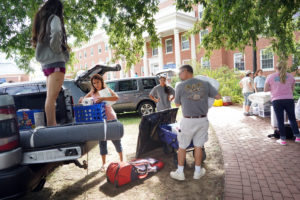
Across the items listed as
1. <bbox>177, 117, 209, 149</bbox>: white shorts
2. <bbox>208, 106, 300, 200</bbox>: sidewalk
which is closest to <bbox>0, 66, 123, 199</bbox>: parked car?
<bbox>177, 117, 209, 149</bbox>: white shorts

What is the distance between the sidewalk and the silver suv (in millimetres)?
4416

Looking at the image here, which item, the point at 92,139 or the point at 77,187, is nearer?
the point at 92,139

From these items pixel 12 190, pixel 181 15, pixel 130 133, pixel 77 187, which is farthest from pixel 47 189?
pixel 181 15

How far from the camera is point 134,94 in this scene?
10.5 m

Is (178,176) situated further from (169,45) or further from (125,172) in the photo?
(169,45)

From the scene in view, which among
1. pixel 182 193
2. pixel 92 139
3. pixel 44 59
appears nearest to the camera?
pixel 92 139

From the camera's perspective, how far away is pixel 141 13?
219 inches

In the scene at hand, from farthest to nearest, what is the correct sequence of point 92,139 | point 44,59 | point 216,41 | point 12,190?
point 216,41, point 44,59, point 92,139, point 12,190

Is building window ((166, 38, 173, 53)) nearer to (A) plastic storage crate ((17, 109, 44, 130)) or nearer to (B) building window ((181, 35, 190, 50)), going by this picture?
(B) building window ((181, 35, 190, 50))

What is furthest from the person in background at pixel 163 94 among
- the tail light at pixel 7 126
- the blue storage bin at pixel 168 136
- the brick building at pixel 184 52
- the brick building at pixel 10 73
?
the brick building at pixel 10 73

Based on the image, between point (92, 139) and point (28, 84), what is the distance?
289cm

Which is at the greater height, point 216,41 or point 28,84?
point 216,41

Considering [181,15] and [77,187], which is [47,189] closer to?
[77,187]

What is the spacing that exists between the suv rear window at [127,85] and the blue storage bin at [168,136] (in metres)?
6.14
